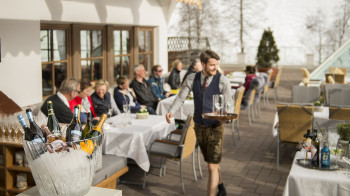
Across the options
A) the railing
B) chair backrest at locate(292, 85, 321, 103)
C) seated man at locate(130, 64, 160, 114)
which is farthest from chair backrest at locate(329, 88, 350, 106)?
the railing

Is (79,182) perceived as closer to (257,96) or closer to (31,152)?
(31,152)

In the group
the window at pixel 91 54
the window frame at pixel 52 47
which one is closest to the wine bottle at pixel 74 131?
the window frame at pixel 52 47

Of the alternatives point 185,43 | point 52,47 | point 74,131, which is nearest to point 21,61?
point 52,47

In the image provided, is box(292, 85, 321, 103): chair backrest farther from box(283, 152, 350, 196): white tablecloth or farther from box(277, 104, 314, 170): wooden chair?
box(283, 152, 350, 196): white tablecloth

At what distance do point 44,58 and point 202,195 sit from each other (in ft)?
12.7

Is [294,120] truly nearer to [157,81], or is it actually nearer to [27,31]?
[157,81]

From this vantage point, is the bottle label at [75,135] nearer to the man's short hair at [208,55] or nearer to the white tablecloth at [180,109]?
the man's short hair at [208,55]

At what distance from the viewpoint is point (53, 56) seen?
25.0 ft

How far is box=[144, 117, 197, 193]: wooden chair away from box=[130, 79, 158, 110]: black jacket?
2.58 m

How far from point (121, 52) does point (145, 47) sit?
146 centimetres

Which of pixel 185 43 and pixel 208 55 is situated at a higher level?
pixel 185 43

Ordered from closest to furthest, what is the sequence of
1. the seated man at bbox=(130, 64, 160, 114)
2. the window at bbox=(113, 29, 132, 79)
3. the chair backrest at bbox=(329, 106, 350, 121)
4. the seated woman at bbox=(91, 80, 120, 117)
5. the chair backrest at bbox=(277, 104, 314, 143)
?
the chair backrest at bbox=(329, 106, 350, 121) → the chair backrest at bbox=(277, 104, 314, 143) → the seated woman at bbox=(91, 80, 120, 117) → the seated man at bbox=(130, 64, 160, 114) → the window at bbox=(113, 29, 132, 79)

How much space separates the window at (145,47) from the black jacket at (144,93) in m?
3.15

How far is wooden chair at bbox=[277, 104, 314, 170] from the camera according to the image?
19.4ft
